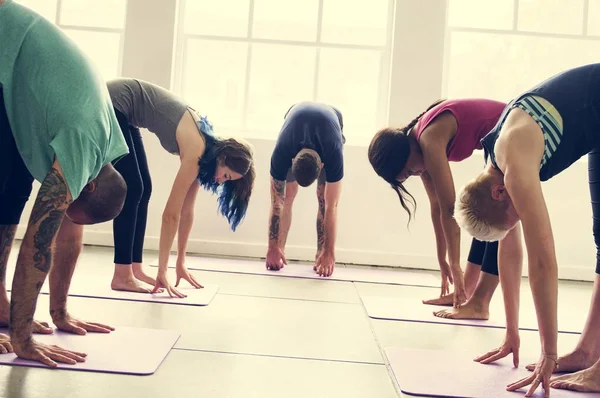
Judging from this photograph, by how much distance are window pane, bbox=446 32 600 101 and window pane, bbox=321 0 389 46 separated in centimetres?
67

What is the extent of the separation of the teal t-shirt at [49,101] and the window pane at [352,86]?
3.68 m

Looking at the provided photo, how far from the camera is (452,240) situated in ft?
8.80

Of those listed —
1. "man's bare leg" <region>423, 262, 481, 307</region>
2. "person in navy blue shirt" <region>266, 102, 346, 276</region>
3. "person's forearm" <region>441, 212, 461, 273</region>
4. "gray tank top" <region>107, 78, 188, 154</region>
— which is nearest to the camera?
"person's forearm" <region>441, 212, 461, 273</region>

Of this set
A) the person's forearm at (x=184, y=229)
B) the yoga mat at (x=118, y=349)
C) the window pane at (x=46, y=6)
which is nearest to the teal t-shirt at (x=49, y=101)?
the yoga mat at (x=118, y=349)

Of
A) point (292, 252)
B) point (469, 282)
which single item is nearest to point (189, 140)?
point (469, 282)

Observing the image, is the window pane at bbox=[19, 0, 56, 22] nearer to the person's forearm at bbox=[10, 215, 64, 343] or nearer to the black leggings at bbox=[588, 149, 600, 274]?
the person's forearm at bbox=[10, 215, 64, 343]

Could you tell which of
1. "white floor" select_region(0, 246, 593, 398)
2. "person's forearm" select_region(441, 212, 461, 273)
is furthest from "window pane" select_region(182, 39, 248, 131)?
"person's forearm" select_region(441, 212, 461, 273)

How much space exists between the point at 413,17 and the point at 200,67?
6.36 ft

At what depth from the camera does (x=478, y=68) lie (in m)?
5.16

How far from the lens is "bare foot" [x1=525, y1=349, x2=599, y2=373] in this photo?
6.41 feet

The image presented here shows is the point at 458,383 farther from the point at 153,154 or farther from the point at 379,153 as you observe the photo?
the point at 153,154

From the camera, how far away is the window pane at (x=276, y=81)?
17.2 feet

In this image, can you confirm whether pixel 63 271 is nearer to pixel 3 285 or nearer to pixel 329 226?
pixel 3 285

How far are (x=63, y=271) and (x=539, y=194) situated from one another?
1589 mm
